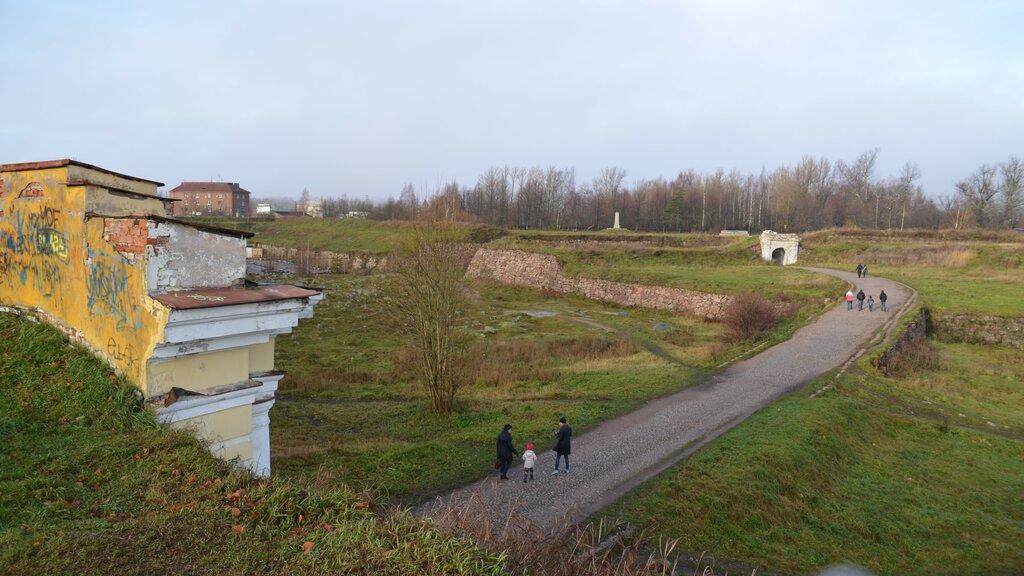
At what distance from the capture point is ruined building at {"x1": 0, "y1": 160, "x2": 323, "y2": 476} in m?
4.41

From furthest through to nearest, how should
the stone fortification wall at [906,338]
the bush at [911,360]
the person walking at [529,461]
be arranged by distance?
the stone fortification wall at [906,338], the bush at [911,360], the person walking at [529,461]

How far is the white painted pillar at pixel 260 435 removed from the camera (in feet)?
16.7

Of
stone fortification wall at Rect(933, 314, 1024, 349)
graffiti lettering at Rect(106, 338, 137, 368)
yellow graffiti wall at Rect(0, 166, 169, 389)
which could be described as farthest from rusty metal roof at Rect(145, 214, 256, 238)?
stone fortification wall at Rect(933, 314, 1024, 349)

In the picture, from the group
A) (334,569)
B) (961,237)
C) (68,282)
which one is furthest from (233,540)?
(961,237)

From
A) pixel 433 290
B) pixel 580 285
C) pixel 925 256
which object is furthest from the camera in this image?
pixel 580 285

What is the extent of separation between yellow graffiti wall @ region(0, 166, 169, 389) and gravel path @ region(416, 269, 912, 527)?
273 cm

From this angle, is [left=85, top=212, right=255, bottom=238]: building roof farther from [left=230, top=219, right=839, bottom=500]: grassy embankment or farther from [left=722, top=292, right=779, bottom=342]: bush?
[left=722, top=292, right=779, bottom=342]: bush

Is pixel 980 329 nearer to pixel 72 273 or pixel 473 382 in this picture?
pixel 473 382

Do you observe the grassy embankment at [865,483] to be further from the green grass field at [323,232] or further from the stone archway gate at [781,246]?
the green grass field at [323,232]

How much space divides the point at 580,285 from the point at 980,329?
20358 mm

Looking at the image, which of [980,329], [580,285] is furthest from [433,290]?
[580,285]

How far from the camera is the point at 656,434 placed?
1133 centimetres

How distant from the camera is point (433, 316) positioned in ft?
45.4

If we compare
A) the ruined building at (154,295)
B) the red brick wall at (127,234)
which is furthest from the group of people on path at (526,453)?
the red brick wall at (127,234)
